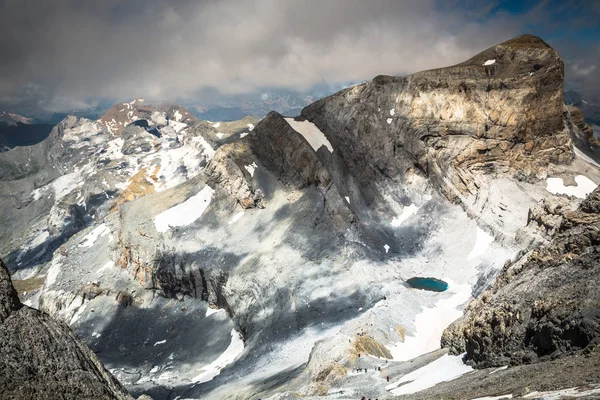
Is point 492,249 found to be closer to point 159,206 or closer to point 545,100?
point 545,100

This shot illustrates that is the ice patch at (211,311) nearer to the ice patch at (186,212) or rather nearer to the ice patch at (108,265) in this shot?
the ice patch at (186,212)

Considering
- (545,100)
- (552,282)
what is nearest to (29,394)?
(552,282)

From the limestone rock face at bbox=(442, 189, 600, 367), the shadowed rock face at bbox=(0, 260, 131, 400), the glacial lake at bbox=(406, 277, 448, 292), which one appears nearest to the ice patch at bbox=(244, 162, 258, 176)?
the glacial lake at bbox=(406, 277, 448, 292)

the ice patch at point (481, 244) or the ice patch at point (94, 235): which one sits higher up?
the ice patch at point (94, 235)

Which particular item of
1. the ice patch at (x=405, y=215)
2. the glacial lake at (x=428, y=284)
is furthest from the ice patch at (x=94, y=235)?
the glacial lake at (x=428, y=284)

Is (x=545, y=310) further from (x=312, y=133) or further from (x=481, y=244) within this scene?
(x=312, y=133)

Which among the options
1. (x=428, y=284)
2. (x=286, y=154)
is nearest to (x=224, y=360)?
(x=428, y=284)
